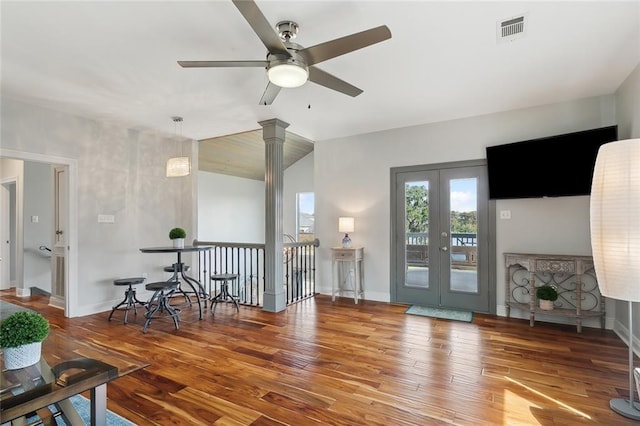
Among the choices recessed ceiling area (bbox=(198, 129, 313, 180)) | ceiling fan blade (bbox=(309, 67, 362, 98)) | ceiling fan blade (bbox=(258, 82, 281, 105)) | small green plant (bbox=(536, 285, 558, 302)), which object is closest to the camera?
ceiling fan blade (bbox=(309, 67, 362, 98))

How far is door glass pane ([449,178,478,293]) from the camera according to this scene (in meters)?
4.54

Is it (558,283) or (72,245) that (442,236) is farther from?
(72,245)

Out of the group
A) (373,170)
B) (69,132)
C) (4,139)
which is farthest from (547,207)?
(4,139)

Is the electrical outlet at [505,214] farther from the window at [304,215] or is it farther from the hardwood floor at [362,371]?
the window at [304,215]

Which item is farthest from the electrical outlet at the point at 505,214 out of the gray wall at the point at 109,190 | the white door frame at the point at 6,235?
the white door frame at the point at 6,235

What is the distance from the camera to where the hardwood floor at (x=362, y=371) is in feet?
7.14

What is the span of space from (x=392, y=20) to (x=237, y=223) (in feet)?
25.2

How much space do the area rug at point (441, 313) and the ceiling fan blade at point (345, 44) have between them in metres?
3.61

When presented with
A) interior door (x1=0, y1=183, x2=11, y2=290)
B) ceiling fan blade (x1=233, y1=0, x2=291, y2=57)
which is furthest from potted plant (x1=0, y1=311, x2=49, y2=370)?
interior door (x1=0, y1=183, x2=11, y2=290)

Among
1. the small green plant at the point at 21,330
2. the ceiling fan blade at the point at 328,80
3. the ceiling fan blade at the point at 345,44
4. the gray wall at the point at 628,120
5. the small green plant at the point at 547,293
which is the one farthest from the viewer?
the small green plant at the point at 547,293

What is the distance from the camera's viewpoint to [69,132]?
4.36m

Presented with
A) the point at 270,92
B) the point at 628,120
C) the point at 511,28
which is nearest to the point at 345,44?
the point at 270,92

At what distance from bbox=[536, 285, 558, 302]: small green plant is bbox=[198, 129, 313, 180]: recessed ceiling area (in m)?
4.64

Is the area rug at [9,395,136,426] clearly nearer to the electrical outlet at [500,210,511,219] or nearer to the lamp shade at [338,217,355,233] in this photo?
the lamp shade at [338,217,355,233]
